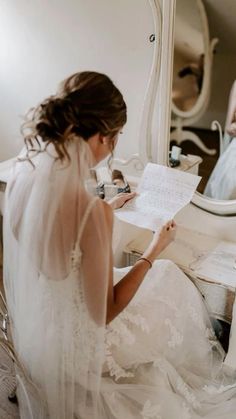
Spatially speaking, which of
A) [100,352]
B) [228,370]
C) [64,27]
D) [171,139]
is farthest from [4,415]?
[64,27]

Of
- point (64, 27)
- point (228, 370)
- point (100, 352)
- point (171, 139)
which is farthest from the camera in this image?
point (64, 27)

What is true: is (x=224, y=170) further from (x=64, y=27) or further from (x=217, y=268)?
(x=64, y=27)

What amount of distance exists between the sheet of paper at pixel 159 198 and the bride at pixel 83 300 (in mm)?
115

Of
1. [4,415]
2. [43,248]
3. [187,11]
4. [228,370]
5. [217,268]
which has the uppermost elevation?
[187,11]

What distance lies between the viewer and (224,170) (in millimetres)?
1451

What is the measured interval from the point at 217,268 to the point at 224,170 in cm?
40

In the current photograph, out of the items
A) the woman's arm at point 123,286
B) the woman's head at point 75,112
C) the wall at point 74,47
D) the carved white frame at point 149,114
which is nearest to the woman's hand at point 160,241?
the woman's arm at point 123,286

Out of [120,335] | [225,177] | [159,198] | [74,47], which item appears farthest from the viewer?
[74,47]

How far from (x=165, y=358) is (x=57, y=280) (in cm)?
50

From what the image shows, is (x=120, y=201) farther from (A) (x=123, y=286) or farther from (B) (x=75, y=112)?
(B) (x=75, y=112)

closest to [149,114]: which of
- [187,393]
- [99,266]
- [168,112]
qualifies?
[168,112]

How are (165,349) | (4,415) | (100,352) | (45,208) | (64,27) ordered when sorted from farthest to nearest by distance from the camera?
(64,27)
(4,415)
(165,349)
(100,352)
(45,208)

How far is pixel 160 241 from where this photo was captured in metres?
1.12

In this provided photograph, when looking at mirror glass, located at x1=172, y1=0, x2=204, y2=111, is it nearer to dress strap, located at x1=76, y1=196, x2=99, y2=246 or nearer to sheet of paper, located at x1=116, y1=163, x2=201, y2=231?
sheet of paper, located at x1=116, y1=163, x2=201, y2=231
